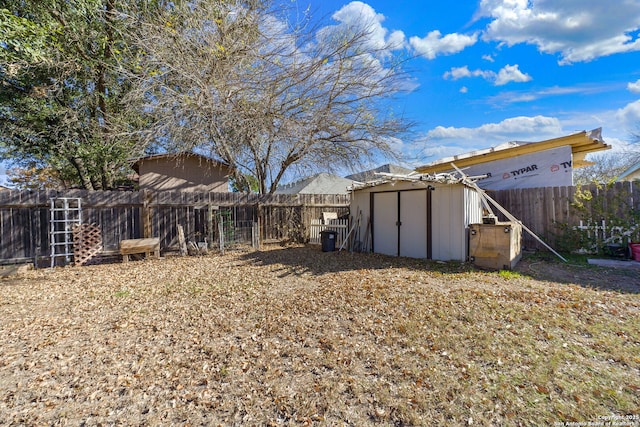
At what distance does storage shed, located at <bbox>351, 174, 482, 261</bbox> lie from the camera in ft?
23.2

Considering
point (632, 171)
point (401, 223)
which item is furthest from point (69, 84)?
point (632, 171)

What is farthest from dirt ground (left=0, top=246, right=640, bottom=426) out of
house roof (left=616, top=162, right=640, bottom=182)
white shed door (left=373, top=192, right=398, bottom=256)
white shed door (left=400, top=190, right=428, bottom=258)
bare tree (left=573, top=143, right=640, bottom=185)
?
bare tree (left=573, top=143, right=640, bottom=185)

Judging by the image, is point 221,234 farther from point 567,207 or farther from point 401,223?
point 567,207

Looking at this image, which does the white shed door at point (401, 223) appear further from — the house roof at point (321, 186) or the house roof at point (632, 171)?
the house roof at point (321, 186)

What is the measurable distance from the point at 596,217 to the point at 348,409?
8.14m

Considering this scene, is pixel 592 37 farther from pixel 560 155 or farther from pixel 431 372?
pixel 431 372

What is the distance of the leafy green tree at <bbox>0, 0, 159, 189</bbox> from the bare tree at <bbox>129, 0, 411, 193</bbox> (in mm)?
974

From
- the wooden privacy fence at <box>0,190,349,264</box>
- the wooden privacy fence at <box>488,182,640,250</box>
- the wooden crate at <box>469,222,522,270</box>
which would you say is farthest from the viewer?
the wooden privacy fence at <box>0,190,349,264</box>

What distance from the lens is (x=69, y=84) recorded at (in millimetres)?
9531

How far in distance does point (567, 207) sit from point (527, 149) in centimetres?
280

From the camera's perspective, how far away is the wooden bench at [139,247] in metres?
7.83

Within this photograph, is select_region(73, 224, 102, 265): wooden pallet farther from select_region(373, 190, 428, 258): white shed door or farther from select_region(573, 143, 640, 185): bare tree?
select_region(573, 143, 640, 185): bare tree

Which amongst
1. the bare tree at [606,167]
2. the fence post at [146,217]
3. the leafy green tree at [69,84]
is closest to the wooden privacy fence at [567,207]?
the fence post at [146,217]

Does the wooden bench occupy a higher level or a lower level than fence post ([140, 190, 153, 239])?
lower
